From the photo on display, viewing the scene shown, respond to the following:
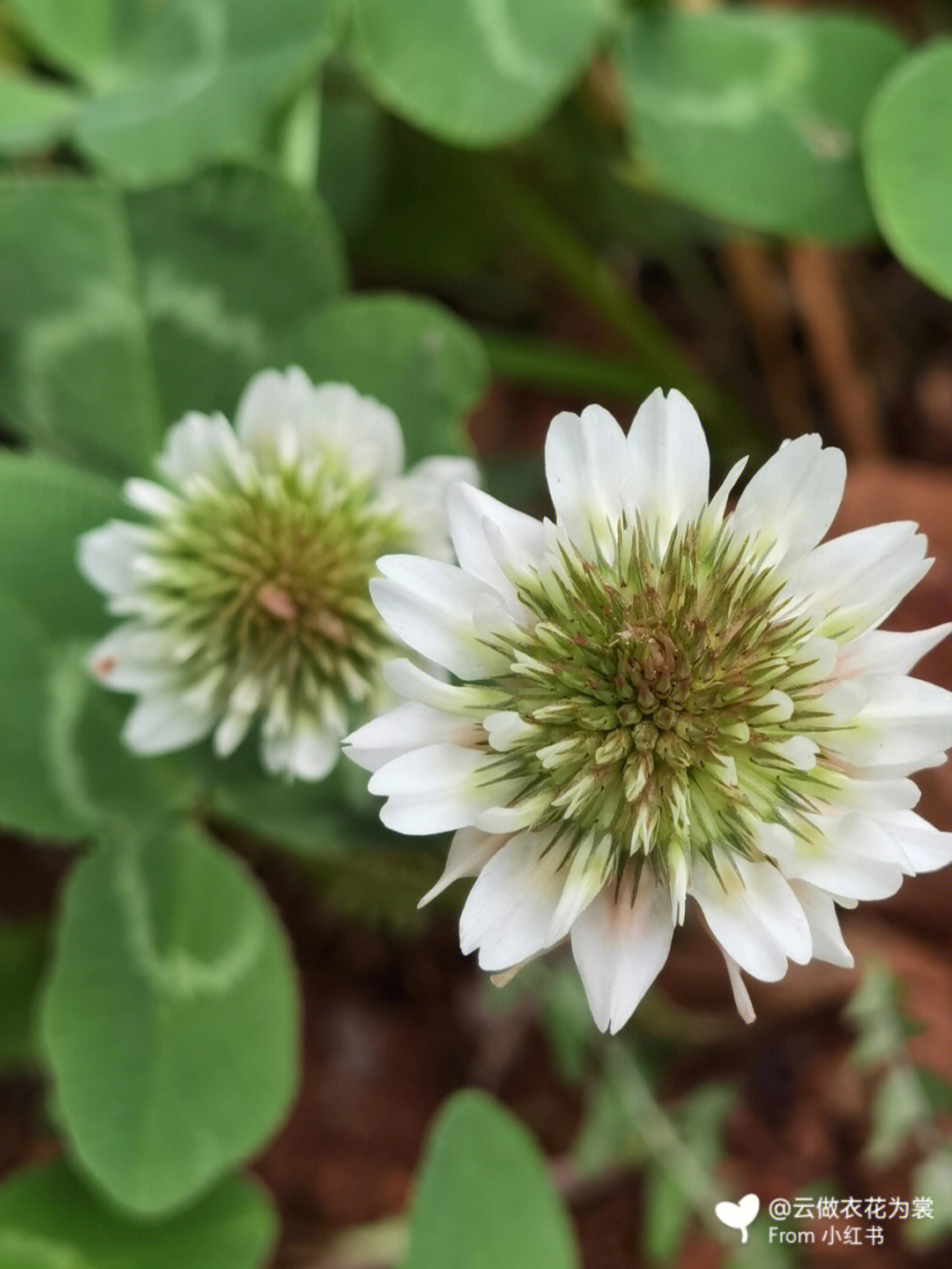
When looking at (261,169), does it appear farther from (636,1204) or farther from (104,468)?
(636,1204)

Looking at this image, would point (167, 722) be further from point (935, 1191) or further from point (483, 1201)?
point (935, 1191)

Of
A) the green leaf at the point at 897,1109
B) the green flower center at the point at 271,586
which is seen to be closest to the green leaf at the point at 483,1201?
the green leaf at the point at 897,1109

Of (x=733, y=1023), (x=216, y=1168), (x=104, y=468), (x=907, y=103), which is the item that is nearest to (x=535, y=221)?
(x=907, y=103)

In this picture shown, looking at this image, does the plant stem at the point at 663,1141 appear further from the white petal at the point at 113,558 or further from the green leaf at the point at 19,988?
the white petal at the point at 113,558

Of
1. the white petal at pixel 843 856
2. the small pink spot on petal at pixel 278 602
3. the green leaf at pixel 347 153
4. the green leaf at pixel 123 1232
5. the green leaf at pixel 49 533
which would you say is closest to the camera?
the white petal at pixel 843 856

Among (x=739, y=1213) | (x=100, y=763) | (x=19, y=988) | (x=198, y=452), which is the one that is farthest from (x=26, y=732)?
(x=739, y=1213)

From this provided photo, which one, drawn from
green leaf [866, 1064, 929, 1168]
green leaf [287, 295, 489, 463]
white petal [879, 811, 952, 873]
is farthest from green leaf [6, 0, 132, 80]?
green leaf [866, 1064, 929, 1168]

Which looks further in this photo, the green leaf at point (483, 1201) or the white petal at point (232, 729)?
the green leaf at point (483, 1201)
